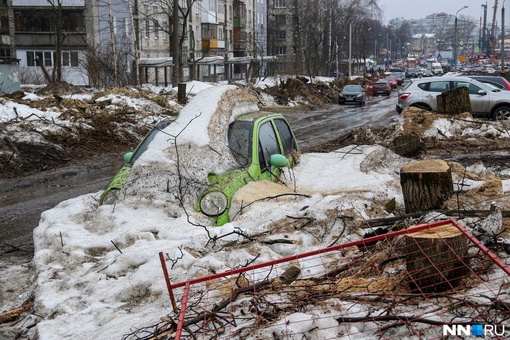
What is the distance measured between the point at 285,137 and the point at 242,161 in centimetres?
173

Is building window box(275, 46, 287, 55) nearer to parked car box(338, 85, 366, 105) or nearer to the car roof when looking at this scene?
parked car box(338, 85, 366, 105)

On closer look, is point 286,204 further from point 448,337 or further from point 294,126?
point 294,126

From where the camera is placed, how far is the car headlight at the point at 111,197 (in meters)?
7.41

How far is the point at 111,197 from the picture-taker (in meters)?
7.48

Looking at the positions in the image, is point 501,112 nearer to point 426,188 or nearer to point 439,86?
point 439,86

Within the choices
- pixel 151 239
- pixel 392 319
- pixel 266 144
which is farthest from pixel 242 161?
pixel 392 319

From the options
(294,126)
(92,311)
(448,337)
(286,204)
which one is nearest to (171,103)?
(294,126)

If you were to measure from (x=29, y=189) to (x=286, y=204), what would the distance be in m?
6.98

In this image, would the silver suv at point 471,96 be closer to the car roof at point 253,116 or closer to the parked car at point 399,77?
the car roof at point 253,116

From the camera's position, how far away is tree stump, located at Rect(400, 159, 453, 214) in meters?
6.40

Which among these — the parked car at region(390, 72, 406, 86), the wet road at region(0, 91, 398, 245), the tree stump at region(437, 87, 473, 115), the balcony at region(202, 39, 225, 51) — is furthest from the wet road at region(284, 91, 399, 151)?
the parked car at region(390, 72, 406, 86)

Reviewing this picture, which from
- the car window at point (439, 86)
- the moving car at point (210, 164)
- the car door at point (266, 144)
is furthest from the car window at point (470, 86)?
the moving car at point (210, 164)

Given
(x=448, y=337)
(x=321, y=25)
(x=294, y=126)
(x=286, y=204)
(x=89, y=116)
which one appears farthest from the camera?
(x=321, y=25)

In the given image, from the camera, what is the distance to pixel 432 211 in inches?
234
